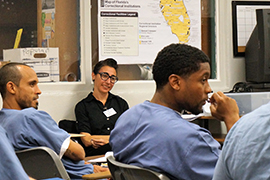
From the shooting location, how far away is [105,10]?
3.95 metres

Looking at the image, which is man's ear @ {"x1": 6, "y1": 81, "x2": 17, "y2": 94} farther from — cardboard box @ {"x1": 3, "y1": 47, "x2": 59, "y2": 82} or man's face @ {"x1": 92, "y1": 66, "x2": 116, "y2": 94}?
cardboard box @ {"x1": 3, "y1": 47, "x2": 59, "y2": 82}

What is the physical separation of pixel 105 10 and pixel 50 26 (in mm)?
619

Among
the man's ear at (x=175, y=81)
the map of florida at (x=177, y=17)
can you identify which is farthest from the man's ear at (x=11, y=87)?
the map of florida at (x=177, y=17)

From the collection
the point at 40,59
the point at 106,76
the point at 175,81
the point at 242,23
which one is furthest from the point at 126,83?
the point at 175,81

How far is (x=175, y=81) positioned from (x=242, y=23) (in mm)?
3214

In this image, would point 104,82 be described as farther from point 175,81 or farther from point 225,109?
point 175,81

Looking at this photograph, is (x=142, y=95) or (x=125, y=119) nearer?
(x=125, y=119)

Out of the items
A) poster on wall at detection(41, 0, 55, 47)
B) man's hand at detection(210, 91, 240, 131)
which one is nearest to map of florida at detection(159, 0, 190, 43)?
poster on wall at detection(41, 0, 55, 47)

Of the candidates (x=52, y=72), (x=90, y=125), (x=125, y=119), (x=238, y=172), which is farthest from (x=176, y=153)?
(x=52, y=72)

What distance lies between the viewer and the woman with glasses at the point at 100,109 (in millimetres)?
3320

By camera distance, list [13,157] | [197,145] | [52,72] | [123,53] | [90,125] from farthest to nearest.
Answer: [123,53] → [52,72] → [90,125] → [197,145] → [13,157]

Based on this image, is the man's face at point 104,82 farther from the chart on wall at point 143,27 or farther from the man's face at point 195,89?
the man's face at point 195,89

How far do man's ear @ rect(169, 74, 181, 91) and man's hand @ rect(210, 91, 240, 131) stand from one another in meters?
0.33

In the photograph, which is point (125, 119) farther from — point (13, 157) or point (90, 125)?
point (90, 125)
